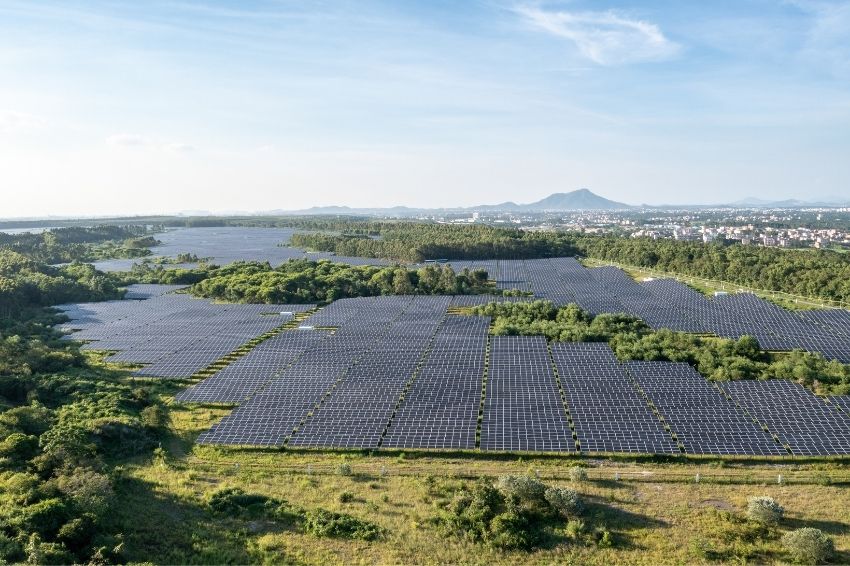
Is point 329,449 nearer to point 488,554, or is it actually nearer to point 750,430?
point 488,554

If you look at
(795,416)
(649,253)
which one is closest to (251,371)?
(795,416)

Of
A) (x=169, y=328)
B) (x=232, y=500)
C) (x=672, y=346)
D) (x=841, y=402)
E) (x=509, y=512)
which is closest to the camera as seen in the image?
(x=509, y=512)

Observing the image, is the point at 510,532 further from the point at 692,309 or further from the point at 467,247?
the point at 467,247

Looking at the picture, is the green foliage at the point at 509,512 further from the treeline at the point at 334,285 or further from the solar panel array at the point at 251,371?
the treeline at the point at 334,285

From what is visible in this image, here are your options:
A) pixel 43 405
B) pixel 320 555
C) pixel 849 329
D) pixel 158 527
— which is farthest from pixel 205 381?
pixel 849 329

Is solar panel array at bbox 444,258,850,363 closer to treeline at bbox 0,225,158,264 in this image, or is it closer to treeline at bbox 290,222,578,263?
treeline at bbox 290,222,578,263

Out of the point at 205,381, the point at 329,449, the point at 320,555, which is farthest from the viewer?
the point at 205,381

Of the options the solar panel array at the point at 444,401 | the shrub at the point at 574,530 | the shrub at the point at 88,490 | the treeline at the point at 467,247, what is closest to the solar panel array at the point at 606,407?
the solar panel array at the point at 444,401
